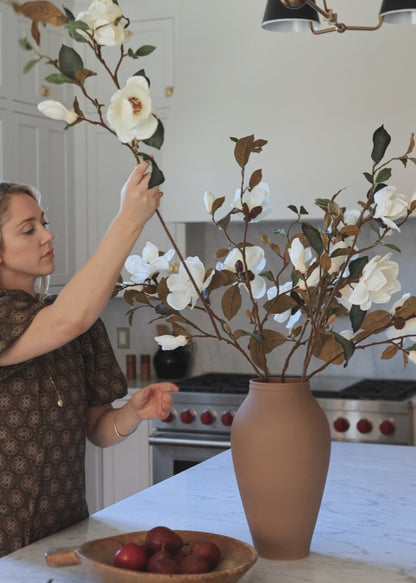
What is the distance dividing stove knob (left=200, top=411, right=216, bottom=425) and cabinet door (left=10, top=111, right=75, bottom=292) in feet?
3.06

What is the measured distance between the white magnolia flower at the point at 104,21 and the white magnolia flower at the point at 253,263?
420 millimetres

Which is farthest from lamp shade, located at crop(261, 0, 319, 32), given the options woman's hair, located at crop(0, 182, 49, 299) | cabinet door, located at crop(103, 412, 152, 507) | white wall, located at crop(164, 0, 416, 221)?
cabinet door, located at crop(103, 412, 152, 507)

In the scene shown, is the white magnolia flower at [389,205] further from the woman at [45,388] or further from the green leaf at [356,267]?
the woman at [45,388]

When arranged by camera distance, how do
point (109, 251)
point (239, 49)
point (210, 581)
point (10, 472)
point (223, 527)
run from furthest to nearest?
point (239, 49) → point (10, 472) → point (223, 527) → point (109, 251) → point (210, 581)

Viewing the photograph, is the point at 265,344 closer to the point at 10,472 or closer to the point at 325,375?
the point at 10,472

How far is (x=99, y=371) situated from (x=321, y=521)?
632mm

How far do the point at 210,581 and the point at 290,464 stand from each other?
297 mm

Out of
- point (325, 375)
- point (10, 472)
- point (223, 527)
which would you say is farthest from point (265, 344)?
point (325, 375)

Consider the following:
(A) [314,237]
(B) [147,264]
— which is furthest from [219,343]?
(A) [314,237]

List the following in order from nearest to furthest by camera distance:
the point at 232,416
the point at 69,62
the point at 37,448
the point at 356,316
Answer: the point at 69,62 → the point at 356,316 → the point at 37,448 → the point at 232,416

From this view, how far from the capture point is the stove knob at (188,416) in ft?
12.9

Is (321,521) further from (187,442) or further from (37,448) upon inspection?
(187,442)

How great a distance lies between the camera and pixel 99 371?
216 centimetres

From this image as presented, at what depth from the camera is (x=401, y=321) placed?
156 cm
